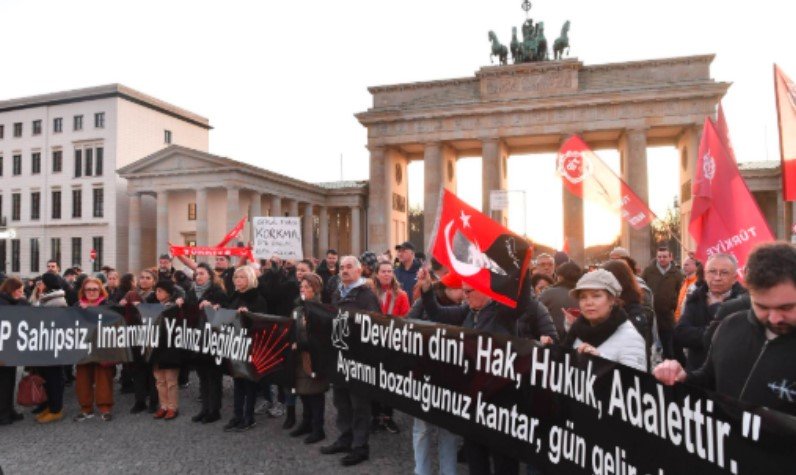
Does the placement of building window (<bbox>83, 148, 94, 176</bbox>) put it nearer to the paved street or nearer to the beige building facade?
the beige building facade

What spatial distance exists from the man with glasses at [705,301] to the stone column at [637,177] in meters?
34.5

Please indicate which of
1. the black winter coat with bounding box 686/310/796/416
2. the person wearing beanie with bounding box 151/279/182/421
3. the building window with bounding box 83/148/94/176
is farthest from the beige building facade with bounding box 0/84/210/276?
the black winter coat with bounding box 686/310/796/416

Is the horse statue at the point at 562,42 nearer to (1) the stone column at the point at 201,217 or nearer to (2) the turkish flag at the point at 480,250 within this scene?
(1) the stone column at the point at 201,217

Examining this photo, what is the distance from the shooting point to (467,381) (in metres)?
4.47

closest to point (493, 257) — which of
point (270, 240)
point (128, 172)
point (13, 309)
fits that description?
point (13, 309)

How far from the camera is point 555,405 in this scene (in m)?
3.66

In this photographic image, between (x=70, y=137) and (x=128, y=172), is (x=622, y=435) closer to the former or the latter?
(x=128, y=172)

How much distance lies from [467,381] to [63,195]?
59561mm

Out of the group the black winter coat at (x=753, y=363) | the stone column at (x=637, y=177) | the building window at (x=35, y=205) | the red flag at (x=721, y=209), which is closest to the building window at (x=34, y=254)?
the building window at (x=35, y=205)

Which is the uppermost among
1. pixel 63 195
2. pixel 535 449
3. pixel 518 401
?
pixel 63 195

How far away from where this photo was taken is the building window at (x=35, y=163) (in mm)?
55750

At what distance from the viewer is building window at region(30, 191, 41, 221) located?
183 ft

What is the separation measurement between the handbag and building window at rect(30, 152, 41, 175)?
56997 mm

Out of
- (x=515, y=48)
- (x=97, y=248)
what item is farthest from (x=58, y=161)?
(x=515, y=48)
